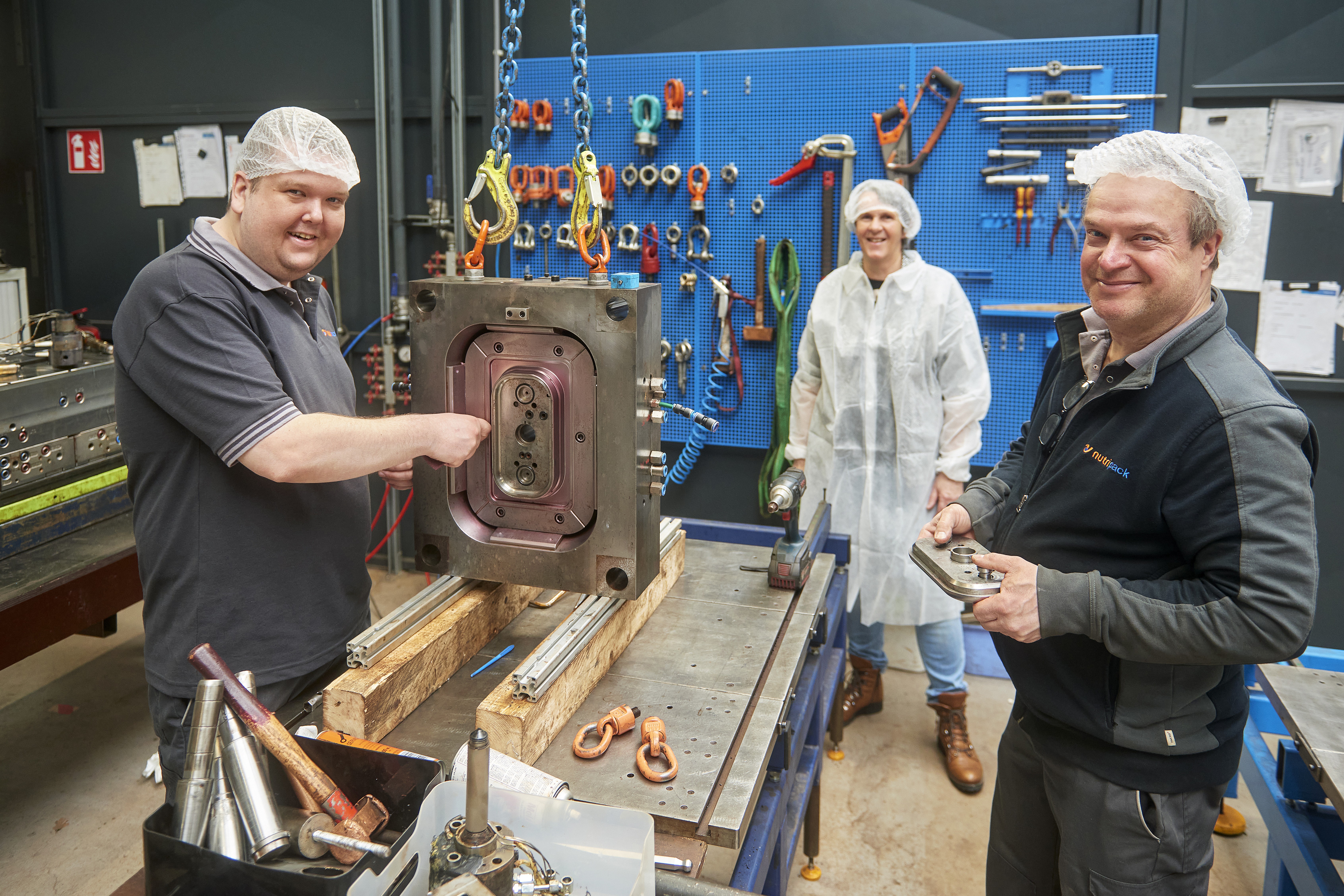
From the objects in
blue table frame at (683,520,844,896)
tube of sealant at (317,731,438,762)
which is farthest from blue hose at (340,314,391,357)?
tube of sealant at (317,731,438,762)

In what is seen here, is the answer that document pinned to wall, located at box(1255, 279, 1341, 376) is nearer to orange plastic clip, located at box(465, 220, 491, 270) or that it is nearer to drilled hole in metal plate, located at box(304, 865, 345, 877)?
orange plastic clip, located at box(465, 220, 491, 270)

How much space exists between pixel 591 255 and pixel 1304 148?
8.27 feet

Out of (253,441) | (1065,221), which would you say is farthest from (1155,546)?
(1065,221)

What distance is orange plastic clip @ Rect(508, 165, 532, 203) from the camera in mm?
3393

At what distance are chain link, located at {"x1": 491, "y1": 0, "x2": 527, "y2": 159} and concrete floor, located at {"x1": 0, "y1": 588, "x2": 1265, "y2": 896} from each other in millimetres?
1719

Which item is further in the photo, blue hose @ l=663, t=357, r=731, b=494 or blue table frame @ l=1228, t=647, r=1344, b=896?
blue hose @ l=663, t=357, r=731, b=494

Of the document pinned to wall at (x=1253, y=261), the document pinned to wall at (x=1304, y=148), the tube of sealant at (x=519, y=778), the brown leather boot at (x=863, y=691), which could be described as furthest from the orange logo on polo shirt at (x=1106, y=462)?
the document pinned to wall at (x=1304, y=148)

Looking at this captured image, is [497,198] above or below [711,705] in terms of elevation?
above

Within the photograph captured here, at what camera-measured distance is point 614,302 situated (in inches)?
47.3

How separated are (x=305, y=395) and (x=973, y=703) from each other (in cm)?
234

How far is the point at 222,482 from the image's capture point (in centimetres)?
128

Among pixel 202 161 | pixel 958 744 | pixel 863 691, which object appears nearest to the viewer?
pixel 958 744

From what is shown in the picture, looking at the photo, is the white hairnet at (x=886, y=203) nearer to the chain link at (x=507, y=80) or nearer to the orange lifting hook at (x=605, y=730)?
the chain link at (x=507, y=80)

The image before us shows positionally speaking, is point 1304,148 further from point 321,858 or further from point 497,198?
point 321,858
